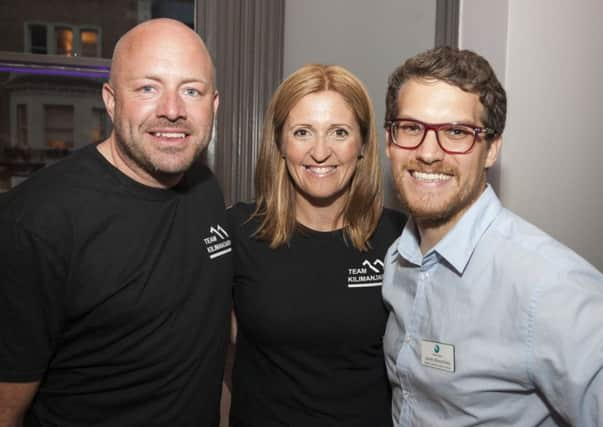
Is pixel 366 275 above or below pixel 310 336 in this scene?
above

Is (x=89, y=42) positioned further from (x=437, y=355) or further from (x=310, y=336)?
(x=437, y=355)

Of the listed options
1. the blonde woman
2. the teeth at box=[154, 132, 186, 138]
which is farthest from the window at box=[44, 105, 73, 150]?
the teeth at box=[154, 132, 186, 138]

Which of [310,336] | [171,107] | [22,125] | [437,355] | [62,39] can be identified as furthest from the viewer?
[22,125]

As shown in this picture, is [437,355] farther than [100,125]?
No

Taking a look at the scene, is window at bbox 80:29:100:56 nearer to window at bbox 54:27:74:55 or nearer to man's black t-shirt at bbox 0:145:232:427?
window at bbox 54:27:74:55

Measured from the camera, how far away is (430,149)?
125 centimetres

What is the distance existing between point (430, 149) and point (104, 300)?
90 cm

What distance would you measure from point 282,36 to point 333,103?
2.17 ft

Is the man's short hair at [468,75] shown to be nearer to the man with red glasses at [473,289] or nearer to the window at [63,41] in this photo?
the man with red glasses at [473,289]

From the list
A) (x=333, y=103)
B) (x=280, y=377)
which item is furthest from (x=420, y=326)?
(x=333, y=103)

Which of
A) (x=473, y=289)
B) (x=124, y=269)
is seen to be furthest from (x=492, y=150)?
(x=124, y=269)

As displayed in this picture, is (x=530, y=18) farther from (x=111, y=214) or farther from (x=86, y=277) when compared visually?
(x=86, y=277)

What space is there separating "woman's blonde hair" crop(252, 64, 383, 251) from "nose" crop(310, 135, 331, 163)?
15cm

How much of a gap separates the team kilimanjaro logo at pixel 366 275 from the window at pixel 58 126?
1.93 metres
